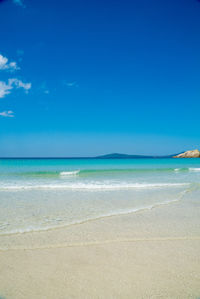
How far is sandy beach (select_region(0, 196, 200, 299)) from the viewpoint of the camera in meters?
2.37

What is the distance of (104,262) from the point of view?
3.01 metres

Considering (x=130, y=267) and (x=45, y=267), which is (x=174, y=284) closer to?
(x=130, y=267)

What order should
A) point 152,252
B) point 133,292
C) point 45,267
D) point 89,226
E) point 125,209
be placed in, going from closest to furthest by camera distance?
1. point 133,292
2. point 45,267
3. point 152,252
4. point 89,226
5. point 125,209

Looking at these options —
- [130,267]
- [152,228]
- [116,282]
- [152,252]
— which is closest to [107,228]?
[152,228]

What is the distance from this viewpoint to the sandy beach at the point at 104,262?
7.77ft

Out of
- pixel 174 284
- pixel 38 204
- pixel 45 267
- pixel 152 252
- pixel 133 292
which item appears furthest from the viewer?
pixel 38 204

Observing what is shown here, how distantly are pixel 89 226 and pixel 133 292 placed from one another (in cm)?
255

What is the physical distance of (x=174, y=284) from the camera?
2.48m

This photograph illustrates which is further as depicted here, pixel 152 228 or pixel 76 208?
pixel 76 208

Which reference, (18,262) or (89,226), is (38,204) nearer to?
(89,226)

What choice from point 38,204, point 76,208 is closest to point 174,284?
point 76,208

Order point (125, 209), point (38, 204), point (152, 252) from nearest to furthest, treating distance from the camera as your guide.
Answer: point (152, 252), point (125, 209), point (38, 204)

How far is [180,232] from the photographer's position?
438cm

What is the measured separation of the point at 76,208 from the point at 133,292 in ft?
14.8
